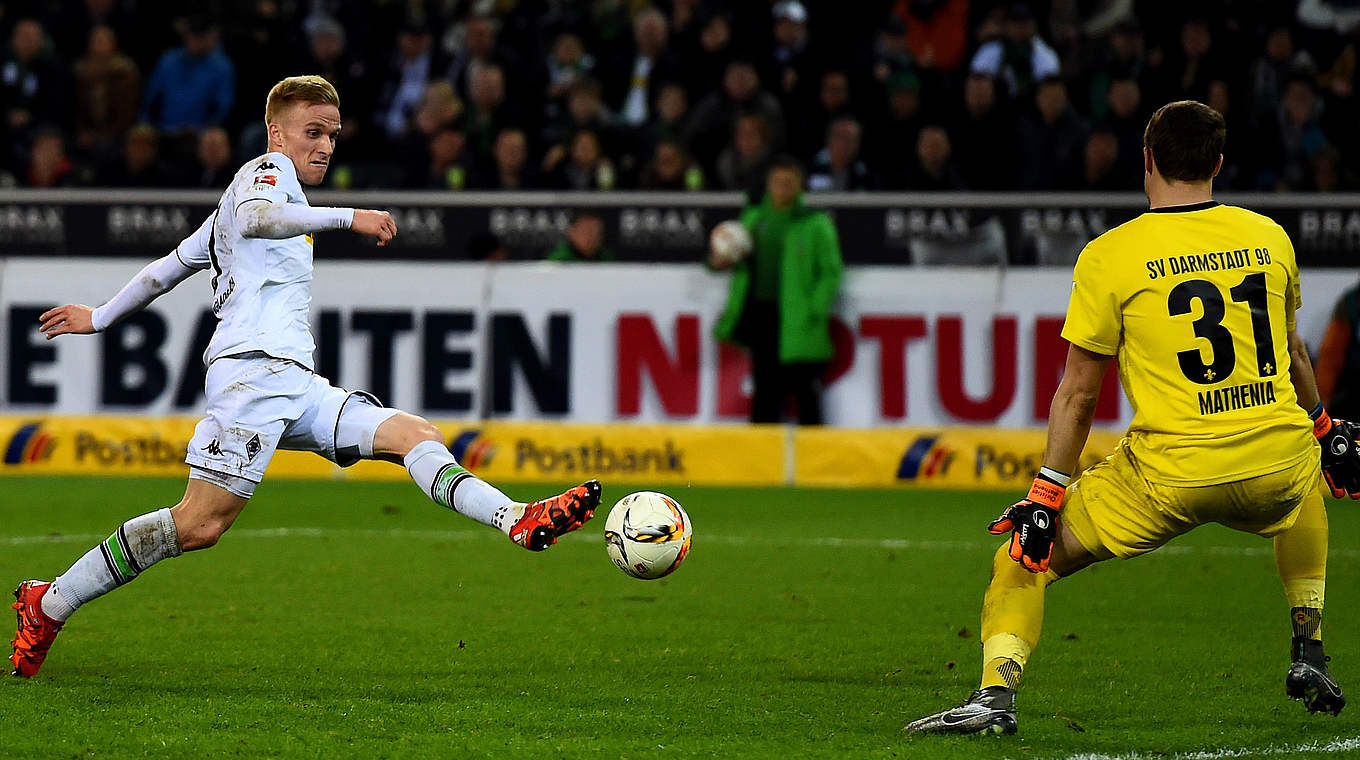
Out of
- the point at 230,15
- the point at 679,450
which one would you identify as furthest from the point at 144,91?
→ the point at 679,450

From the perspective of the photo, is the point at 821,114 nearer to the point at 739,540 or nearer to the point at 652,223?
the point at 652,223

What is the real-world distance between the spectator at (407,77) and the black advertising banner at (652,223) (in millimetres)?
2972

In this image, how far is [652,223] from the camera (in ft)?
48.2

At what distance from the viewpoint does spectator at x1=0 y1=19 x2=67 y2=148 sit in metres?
18.0

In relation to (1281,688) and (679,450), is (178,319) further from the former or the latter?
(1281,688)

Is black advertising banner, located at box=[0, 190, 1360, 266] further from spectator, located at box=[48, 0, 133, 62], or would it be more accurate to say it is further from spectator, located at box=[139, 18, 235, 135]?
spectator, located at box=[48, 0, 133, 62]

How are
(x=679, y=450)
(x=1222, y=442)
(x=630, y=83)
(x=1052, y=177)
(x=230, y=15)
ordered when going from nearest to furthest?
1. (x=1222, y=442)
2. (x=679, y=450)
3. (x=1052, y=177)
4. (x=630, y=83)
5. (x=230, y=15)

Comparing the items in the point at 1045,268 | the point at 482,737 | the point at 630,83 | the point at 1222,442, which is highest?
the point at 630,83

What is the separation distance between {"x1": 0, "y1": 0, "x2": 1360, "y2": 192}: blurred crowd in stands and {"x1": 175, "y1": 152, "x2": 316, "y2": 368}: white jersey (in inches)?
343

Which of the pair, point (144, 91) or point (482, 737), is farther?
point (144, 91)

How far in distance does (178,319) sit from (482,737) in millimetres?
9510

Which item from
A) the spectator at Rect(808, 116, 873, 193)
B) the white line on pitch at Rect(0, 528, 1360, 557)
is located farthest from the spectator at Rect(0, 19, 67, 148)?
the white line on pitch at Rect(0, 528, 1360, 557)

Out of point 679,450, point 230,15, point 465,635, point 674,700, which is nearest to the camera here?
point 674,700

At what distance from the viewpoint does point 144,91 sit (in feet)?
60.2
